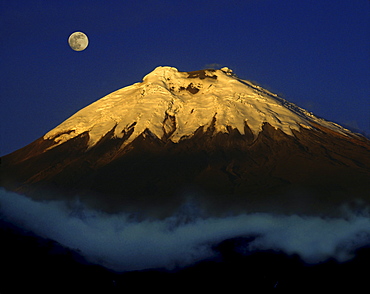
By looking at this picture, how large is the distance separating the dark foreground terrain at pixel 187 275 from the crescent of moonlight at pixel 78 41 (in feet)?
150

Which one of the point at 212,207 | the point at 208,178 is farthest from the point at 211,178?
the point at 212,207

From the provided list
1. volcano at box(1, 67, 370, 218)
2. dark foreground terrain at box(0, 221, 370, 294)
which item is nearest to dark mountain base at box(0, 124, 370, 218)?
volcano at box(1, 67, 370, 218)

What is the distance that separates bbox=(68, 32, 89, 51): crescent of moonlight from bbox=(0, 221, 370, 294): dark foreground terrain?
1797 inches

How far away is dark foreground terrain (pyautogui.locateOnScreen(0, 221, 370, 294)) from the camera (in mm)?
181125

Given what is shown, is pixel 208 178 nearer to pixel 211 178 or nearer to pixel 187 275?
pixel 211 178

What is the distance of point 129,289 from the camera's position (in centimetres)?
18038

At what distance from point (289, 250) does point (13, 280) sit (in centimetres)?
6122

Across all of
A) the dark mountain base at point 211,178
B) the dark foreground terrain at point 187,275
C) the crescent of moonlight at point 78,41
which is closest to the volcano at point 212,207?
the dark mountain base at point 211,178

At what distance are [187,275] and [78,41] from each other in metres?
55.6

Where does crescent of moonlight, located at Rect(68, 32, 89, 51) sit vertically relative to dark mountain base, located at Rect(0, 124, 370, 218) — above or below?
above

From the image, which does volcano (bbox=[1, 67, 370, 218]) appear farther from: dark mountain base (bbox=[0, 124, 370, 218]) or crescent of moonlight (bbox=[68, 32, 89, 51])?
crescent of moonlight (bbox=[68, 32, 89, 51])

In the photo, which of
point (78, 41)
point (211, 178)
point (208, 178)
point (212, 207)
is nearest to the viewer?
point (78, 41)

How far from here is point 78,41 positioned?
7298 inches

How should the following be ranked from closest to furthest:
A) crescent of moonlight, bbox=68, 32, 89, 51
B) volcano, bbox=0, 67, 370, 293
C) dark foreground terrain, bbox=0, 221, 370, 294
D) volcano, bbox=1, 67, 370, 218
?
dark foreground terrain, bbox=0, 221, 370, 294
crescent of moonlight, bbox=68, 32, 89, 51
volcano, bbox=0, 67, 370, 293
volcano, bbox=1, 67, 370, 218
